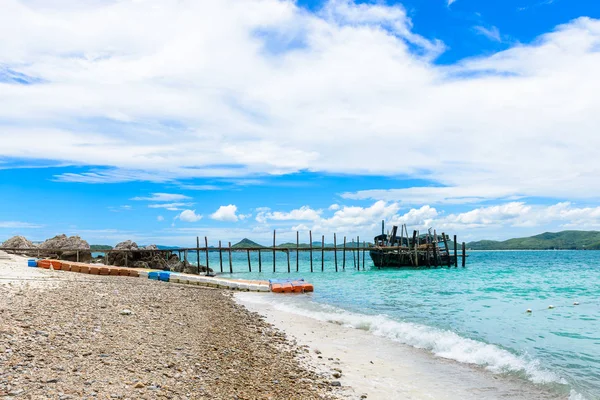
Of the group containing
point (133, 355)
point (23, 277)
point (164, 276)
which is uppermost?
point (23, 277)

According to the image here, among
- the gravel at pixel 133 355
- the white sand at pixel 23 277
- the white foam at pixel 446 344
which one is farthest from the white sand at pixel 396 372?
the white sand at pixel 23 277

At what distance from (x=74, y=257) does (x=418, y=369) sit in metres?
41.3

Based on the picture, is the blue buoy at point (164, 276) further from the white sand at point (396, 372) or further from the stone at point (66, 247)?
the stone at point (66, 247)

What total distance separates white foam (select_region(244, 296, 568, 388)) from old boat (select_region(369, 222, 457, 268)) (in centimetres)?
3587

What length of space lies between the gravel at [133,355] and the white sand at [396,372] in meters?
0.60

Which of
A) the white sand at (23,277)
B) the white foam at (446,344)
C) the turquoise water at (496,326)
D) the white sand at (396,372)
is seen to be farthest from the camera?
the white sand at (23,277)

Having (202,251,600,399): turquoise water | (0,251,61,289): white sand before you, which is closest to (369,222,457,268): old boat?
(202,251,600,399): turquoise water

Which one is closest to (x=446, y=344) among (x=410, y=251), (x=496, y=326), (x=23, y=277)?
(x=496, y=326)

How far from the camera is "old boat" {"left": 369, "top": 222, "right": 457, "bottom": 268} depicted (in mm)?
49938

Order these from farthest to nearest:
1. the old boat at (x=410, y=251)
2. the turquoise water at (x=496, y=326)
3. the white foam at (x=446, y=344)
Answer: the old boat at (x=410, y=251) < the turquoise water at (x=496, y=326) < the white foam at (x=446, y=344)

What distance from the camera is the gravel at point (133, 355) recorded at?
535 centimetres

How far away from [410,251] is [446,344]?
40684 millimetres

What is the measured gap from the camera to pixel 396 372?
316 inches

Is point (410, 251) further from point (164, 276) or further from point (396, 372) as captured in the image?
point (396, 372)
